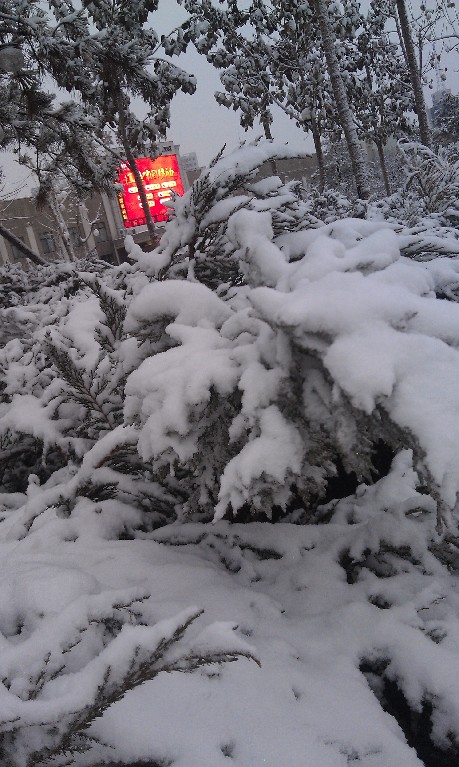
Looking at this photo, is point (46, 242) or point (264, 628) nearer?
point (264, 628)

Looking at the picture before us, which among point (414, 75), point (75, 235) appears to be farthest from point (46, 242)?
point (414, 75)

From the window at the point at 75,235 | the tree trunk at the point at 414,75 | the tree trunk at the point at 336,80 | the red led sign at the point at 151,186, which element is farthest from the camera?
the window at the point at 75,235

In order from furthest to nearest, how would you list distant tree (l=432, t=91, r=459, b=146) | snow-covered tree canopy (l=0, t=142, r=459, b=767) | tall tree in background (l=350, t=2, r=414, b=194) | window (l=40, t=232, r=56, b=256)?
window (l=40, t=232, r=56, b=256) → distant tree (l=432, t=91, r=459, b=146) → tall tree in background (l=350, t=2, r=414, b=194) → snow-covered tree canopy (l=0, t=142, r=459, b=767)

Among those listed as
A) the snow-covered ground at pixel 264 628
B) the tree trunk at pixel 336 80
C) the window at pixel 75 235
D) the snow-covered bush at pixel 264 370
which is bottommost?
the snow-covered ground at pixel 264 628

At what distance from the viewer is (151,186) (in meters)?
24.2

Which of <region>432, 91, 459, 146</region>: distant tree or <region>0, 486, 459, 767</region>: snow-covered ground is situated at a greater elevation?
<region>432, 91, 459, 146</region>: distant tree

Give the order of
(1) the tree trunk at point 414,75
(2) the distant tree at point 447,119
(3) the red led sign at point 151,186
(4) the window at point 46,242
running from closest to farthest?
(1) the tree trunk at point 414,75 → (3) the red led sign at point 151,186 → (2) the distant tree at point 447,119 → (4) the window at point 46,242

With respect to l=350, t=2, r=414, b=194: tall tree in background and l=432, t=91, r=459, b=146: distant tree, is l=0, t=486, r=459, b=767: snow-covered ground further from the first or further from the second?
l=432, t=91, r=459, b=146: distant tree

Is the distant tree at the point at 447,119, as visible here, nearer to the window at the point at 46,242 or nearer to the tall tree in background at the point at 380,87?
the tall tree in background at the point at 380,87

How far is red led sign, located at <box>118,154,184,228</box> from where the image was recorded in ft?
73.0

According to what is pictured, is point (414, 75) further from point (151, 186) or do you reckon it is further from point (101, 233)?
point (101, 233)

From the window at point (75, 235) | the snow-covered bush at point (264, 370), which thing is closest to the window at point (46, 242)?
the window at point (75, 235)

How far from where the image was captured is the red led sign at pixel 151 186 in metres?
22.2

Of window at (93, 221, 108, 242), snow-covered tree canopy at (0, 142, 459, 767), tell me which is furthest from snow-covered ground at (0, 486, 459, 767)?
window at (93, 221, 108, 242)
